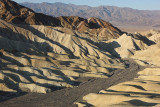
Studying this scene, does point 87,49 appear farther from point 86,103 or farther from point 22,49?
point 86,103

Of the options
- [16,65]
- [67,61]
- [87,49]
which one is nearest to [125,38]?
[87,49]

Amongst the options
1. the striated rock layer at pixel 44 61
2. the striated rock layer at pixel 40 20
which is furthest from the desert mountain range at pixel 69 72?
the striated rock layer at pixel 40 20

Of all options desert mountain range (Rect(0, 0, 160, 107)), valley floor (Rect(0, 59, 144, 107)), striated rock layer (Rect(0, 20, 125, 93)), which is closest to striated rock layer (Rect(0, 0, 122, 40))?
desert mountain range (Rect(0, 0, 160, 107))

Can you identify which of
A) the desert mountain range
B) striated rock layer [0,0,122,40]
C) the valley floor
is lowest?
the valley floor

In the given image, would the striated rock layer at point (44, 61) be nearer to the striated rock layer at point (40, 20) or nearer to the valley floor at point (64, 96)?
the valley floor at point (64, 96)

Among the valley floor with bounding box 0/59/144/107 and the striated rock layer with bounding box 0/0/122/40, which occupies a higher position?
the striated rock layer with bounding box 0/0/122/40

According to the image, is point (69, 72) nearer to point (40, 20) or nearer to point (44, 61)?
point (44, 61)

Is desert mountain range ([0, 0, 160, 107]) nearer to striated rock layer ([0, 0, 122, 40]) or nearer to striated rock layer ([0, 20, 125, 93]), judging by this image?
striated rock layer ([0, 20, 125, 93])

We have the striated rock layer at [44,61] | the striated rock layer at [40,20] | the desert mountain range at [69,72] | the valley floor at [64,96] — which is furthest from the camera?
the striated rock layer at [40,20]
